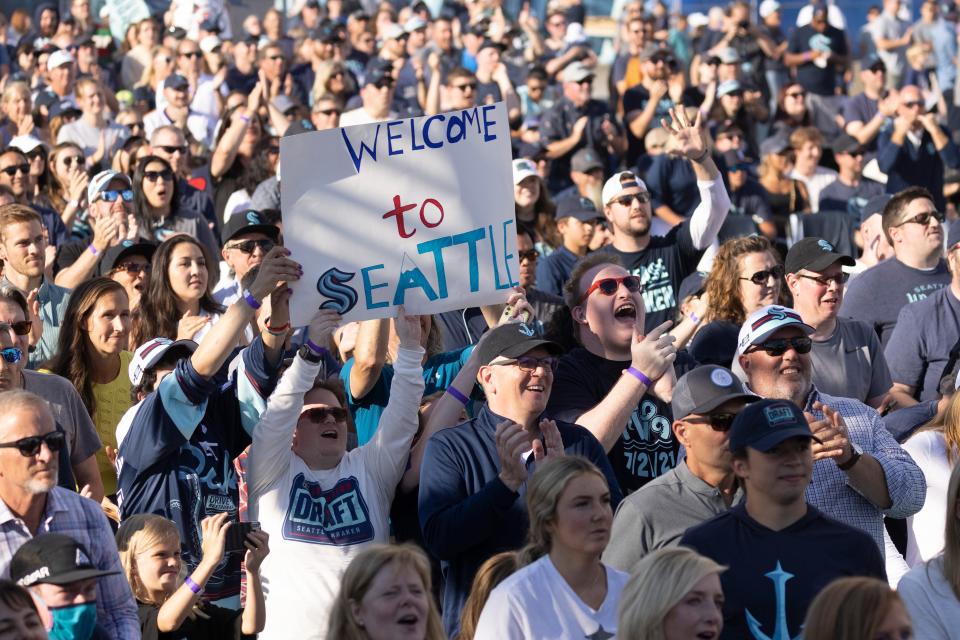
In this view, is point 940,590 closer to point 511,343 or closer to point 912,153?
point 511,343

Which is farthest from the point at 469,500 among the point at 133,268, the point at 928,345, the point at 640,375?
the point at 133,268

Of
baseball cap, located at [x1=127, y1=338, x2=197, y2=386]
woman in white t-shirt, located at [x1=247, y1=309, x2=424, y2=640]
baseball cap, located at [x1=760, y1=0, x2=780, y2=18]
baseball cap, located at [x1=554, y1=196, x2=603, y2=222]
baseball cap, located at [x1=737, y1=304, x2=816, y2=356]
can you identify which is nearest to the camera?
woman in white t-shirt, located at [x1=247, y1=309, x2=424, y2=640]

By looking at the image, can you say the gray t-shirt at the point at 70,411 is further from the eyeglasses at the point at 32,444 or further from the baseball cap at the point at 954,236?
the baseball cap at the point at 954,236

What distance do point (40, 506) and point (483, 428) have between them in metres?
1.58

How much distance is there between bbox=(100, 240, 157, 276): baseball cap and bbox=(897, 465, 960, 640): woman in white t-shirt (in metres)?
4.89

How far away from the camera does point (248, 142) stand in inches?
490

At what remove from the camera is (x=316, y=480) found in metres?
6.02

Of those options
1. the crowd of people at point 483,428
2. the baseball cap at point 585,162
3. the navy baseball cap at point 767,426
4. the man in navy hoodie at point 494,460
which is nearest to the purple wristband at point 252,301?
the crowd of people at point 483,428

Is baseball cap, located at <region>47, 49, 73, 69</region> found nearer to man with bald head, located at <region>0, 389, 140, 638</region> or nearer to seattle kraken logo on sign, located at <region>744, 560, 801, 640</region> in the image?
man with bald head, located at <region>0, 389, 140, 638</region>

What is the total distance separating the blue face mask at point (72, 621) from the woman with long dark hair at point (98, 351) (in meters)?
2.52

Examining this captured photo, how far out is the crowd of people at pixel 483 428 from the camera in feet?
15.5

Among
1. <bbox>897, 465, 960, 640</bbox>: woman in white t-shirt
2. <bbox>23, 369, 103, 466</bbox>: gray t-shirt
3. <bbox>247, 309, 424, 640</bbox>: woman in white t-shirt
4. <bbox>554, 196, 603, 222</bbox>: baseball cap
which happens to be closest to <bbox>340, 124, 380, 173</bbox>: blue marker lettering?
<bbox>247, 309, 424, 640</bbox>: woman in white t-shirt

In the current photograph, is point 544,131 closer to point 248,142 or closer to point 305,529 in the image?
point 248,142

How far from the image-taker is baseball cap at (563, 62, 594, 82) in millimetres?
15188
